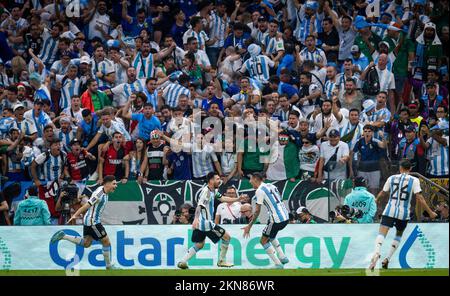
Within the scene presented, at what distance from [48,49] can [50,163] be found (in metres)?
3.94

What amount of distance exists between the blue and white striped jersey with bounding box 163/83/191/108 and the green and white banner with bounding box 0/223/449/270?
3469mm

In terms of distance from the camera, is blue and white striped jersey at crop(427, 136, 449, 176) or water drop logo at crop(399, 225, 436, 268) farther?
blue and white striped jersey at crop(427, 136, 449, 176)

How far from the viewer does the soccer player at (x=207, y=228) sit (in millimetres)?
17797

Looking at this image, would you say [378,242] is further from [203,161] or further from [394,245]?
[203,161]

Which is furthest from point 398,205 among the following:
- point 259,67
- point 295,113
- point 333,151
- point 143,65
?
point 143,65

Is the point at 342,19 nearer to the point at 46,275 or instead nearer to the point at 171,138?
the point at 171,138

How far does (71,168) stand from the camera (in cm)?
1938

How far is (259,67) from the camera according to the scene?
70.6ft

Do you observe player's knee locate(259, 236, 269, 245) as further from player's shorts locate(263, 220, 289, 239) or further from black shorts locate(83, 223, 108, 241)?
black shorts locate(83, 223, 108, 241)

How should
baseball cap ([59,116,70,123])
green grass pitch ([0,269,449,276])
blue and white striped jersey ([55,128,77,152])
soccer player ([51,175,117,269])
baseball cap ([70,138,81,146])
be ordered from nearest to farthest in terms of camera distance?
green grass pitch ([0,269,449,276]) → soccer player ([51,175,117,269]) → baseball cap ([70,138,81,146]) → blue and white striped jersey ([55,128,77,152]) → baseball cap ([59,116,70,123])

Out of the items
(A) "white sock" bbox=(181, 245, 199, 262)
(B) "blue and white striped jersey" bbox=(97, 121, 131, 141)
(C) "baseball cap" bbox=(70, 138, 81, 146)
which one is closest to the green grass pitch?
(A) "white sock" bbox=(181, 245, 199, 262)

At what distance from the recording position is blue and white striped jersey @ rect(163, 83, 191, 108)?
2073 cm
